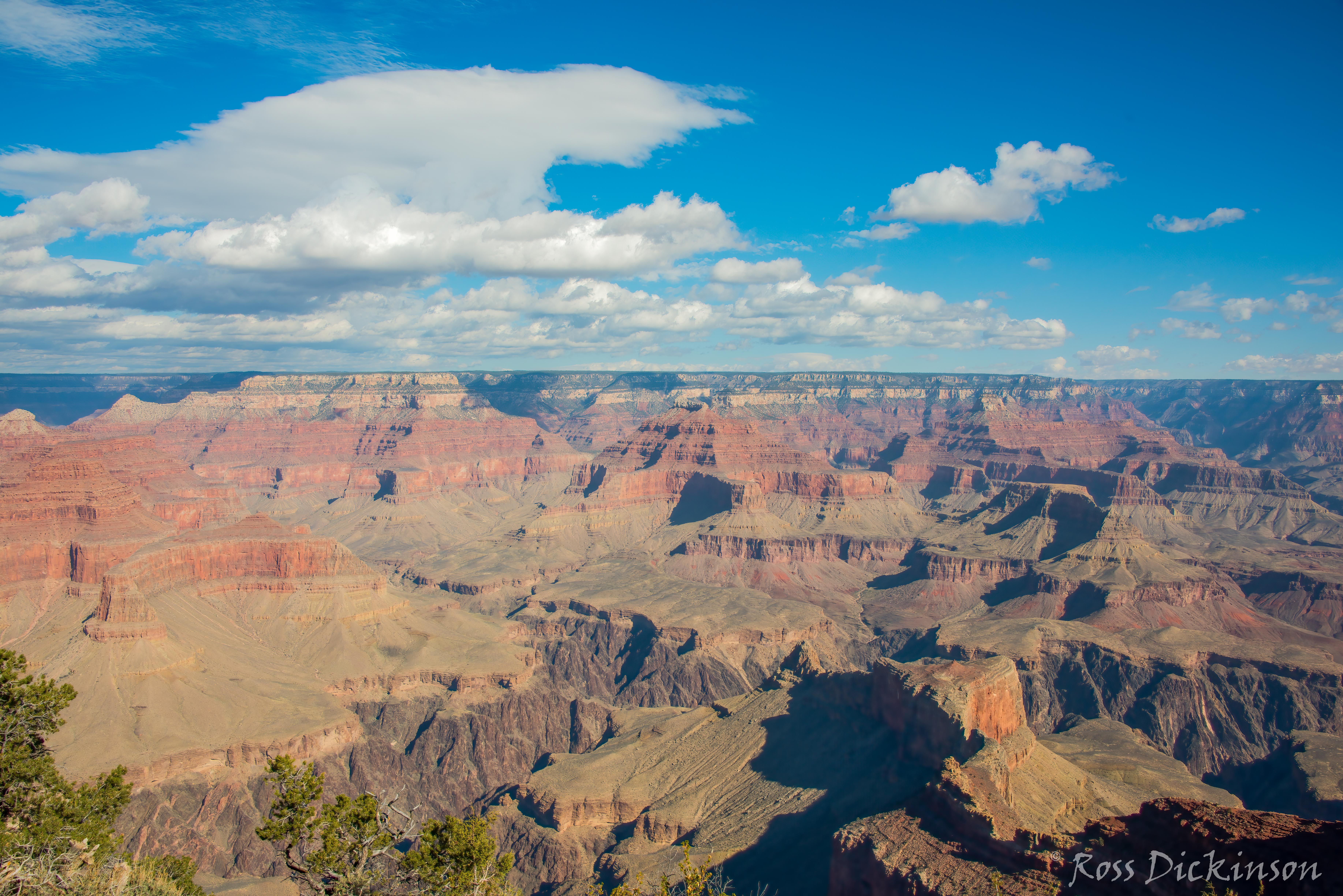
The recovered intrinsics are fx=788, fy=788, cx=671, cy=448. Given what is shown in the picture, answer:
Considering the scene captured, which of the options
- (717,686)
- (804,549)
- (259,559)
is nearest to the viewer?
(259,559)

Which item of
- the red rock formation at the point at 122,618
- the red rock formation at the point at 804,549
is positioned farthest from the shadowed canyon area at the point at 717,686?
the red rock formation at the point at 804,549

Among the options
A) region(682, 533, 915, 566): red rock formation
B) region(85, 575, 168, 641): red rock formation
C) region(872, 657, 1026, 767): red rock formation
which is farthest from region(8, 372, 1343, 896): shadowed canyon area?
region(682, 533, 915, 566): red rock formation

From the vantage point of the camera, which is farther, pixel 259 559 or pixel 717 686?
pixel 717 686

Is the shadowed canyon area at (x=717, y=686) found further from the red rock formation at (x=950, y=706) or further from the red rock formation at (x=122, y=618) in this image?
the red rock formation at (x=122, y=618)

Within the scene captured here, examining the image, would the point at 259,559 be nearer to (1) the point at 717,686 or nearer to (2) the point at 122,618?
(2) the point at 122,618

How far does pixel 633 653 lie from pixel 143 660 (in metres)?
69.8

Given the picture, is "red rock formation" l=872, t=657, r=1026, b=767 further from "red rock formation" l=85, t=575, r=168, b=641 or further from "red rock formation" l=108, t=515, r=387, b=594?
"red rock formation" l=108, t=515, r=387, b=594

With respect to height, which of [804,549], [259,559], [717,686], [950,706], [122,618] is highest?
[950,706]

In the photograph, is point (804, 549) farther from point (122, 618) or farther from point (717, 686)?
point (122, 618)

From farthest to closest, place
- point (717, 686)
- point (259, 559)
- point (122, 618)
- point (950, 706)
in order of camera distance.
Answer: point (717, 686) < point (259, 559) < point (122, 618) < point (950, 706)

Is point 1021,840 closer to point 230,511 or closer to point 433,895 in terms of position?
point 433,895

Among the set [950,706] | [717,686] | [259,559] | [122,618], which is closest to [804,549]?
[717,686]

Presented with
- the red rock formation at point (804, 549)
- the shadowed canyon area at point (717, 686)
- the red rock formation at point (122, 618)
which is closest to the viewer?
the shadowed canyon area at point (717, 686)

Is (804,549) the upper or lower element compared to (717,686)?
upper
